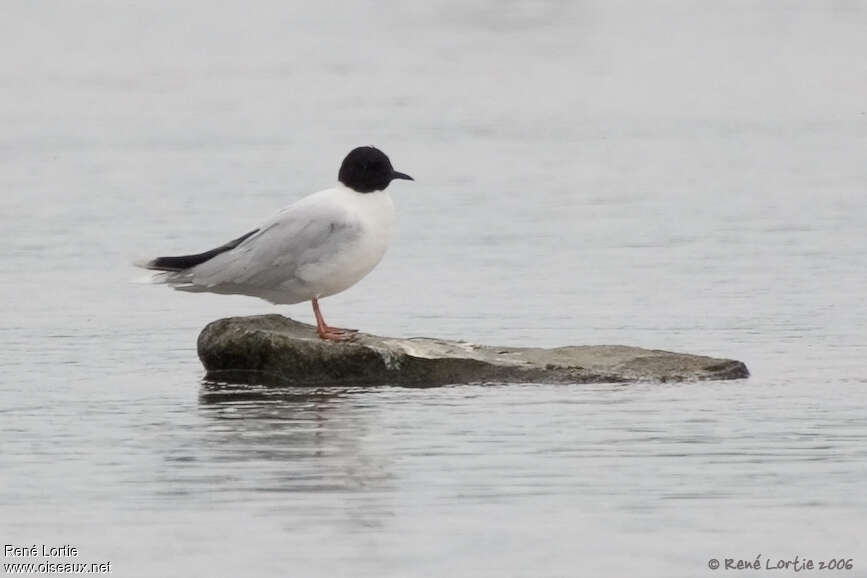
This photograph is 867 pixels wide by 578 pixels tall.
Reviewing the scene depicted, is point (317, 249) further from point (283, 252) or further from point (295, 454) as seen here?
point (295, 454)

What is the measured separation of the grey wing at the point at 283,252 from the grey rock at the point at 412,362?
10.5 inches

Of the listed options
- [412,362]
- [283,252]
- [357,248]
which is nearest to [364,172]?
[357,248]

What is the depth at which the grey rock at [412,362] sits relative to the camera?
10922 mm

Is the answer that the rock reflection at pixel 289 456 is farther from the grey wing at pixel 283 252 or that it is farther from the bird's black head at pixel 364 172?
the bird's black head at pixel 364 172

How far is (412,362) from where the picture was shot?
11023 millimetres

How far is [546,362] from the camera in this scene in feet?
36.1

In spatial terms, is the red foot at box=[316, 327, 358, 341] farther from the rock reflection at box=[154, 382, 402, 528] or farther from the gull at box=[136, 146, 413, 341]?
the rock reflection at box=[154, 382, 402, 528]

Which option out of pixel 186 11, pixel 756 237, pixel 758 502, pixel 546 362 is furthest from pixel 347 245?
pixel 186 11

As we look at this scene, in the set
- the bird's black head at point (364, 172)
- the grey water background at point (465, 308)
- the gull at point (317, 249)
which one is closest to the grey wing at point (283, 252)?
the gull at point (317, 249)

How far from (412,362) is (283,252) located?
3.45ft

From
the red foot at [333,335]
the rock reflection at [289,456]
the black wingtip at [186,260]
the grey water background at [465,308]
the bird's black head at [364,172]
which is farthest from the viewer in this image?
the black wingtip at [186,260]

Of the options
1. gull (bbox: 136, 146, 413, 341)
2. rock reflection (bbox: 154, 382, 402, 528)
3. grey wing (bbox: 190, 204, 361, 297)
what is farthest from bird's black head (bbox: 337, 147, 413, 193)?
rock reflection (bbox: 154, 382, 402, 528)

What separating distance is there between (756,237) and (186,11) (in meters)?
31.1

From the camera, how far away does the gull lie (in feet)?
37.6
